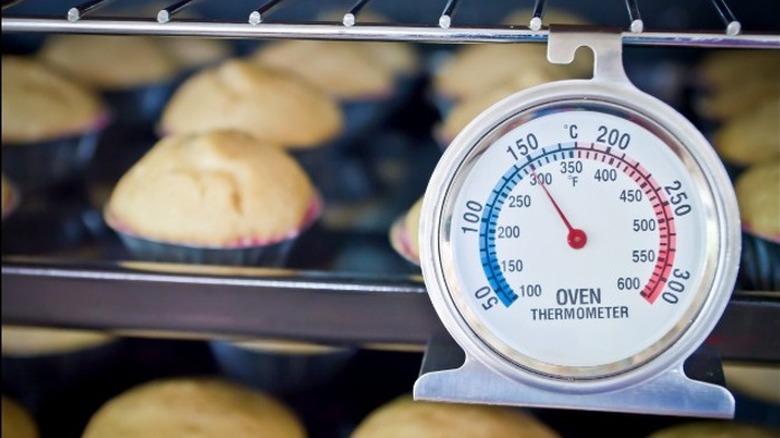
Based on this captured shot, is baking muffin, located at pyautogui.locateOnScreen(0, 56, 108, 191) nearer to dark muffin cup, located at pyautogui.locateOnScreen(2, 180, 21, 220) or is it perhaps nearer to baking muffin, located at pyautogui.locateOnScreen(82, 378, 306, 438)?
dark muffin cup, located at pyautogui.locateOnScreen(2, 180, 21, 220)

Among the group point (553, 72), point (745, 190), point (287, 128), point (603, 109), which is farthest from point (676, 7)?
point (603, 109)

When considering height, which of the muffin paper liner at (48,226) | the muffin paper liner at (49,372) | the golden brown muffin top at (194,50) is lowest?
the muffin paper liner at (49,372)

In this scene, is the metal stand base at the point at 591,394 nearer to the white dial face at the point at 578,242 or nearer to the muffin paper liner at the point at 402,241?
the white dial face at the point at 578,242

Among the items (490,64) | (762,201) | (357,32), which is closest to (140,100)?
(490,64)

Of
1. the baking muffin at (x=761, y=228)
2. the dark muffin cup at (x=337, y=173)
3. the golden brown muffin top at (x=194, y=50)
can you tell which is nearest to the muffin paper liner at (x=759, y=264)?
the baking muffin at (x=761, y=228)

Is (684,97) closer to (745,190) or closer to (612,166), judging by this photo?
(745,190)

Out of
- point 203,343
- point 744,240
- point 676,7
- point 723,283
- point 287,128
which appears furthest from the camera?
point 676,7

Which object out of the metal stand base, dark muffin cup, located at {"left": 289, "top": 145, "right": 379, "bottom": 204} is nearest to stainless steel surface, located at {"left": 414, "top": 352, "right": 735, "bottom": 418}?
the metal stand base
